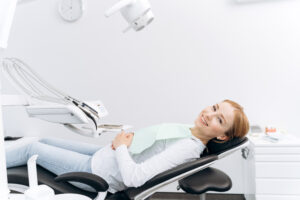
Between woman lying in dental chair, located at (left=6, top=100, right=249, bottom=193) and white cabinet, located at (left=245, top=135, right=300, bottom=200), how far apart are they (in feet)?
1.72

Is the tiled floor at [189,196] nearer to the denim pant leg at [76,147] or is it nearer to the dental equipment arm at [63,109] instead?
the denim pant leg at [76,147]

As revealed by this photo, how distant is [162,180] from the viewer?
3.26 ft

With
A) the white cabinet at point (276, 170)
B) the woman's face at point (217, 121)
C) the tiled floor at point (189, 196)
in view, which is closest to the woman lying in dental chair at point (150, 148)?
the woman's face at point (217, 121)

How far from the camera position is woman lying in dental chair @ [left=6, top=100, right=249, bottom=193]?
1144mm

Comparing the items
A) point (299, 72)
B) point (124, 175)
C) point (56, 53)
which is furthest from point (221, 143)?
point (56, 53)

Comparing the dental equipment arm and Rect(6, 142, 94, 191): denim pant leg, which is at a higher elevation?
the dental equipment arm

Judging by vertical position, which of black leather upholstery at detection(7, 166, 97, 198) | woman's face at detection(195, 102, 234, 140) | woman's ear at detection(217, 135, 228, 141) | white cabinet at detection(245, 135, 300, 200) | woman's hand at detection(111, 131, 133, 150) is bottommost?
white cabinet at detection(245, 135, 300, 200)

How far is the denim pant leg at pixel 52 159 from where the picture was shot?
49.5 inches

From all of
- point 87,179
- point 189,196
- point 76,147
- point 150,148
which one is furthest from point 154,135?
point 189,196

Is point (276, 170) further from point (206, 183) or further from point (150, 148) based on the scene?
point (150, 148)

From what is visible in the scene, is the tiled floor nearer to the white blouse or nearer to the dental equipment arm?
the white blouse

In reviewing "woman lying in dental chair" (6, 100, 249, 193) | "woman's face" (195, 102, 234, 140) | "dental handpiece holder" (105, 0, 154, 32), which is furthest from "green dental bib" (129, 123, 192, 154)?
"dental handpiece holder" (105, 0, 154, 32)

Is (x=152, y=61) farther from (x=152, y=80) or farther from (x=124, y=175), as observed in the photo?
(x=124, y=175)

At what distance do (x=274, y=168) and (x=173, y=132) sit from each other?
2.73ft
